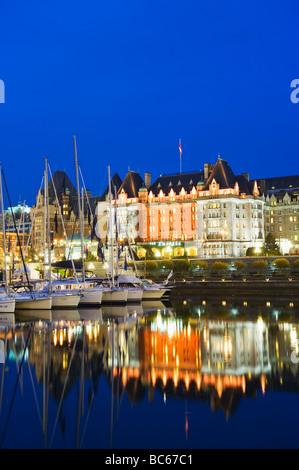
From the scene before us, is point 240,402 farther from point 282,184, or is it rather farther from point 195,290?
point 282,184

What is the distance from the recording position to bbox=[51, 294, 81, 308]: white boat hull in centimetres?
6122

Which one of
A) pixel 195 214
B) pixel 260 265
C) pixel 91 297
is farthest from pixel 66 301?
pixel 195 214

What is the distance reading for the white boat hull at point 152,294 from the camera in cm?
7919

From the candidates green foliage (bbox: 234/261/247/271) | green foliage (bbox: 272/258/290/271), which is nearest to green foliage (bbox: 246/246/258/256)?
green foliage (bbox: 234/261/247/271)

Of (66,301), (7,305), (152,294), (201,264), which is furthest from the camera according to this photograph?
(201,264)

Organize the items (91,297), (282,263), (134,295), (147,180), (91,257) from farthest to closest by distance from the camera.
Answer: (147,180)
(91,257)
(282,263)
(134,295)
(91,297)

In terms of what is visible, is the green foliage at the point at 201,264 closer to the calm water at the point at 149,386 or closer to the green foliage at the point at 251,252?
the green foliage at the point at 251,252

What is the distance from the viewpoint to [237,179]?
134 metres

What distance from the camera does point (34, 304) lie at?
58.6 meters

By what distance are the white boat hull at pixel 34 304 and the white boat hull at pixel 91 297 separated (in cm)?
606

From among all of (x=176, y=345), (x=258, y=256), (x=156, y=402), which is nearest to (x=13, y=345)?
(x=176, y=345)

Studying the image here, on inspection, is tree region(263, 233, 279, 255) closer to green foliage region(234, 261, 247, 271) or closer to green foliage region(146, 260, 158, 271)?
green foliage region(234, 261, 247, 271)

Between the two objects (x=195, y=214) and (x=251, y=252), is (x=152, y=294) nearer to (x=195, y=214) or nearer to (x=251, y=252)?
(x=251, y=252)

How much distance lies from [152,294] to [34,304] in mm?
24568
